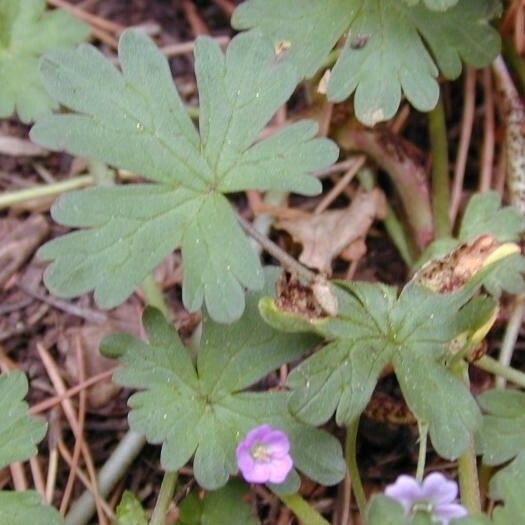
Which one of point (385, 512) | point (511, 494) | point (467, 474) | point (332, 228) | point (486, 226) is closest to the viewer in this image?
point (385, 512)

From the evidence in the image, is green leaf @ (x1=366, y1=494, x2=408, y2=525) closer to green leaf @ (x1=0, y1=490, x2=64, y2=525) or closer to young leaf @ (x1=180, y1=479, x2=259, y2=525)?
young leaf @ (x1=180, y1=479, x2=259, y2=525)

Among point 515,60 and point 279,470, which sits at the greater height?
point 515,60

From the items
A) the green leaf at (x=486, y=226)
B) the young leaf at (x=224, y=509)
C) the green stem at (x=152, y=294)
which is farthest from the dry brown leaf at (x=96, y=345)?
the green leaf at (x=486, y=226)

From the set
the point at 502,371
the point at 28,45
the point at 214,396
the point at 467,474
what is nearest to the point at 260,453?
the point at 214,396

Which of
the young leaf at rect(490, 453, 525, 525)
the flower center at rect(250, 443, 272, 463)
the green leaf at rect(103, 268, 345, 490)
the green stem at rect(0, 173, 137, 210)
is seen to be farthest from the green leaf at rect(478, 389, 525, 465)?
the green stem at rect(0, 173, 137, 210)

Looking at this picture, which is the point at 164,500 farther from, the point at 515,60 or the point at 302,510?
the point at 515,60
